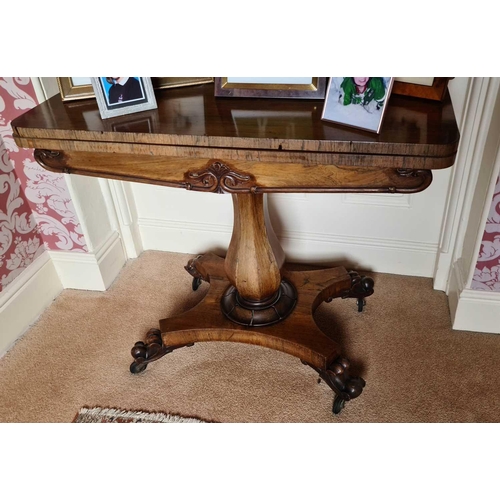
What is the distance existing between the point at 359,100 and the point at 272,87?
0.23 meters

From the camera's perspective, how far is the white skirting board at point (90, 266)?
176cm

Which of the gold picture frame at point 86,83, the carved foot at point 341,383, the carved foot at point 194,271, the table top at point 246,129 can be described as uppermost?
the gold picture frame at point 86,83

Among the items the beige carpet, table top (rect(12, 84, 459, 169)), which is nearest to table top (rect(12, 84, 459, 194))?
table top (rect(12, 84, 459, 169))

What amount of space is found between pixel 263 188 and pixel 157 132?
26 cm

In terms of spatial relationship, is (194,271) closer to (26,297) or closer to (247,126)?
(26,297)

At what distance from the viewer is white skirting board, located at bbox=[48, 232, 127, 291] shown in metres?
1.76

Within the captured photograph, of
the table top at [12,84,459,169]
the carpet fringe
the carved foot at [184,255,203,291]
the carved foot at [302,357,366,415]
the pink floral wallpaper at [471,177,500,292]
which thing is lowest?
the carpet fringe

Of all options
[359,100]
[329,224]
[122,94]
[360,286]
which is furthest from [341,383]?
[122,94]

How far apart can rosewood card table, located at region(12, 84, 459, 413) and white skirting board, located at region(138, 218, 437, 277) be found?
1.37 feet

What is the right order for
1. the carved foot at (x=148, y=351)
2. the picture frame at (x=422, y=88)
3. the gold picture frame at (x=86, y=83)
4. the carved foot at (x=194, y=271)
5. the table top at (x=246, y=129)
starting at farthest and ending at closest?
1. the carved foot at (x=194, y=271)
2. the carved foot at (x=148, y=351)
3. the gold picture frame at (x=86, y=83)
4. the picture frame at (x=422, y=88)
5. the table top at (x=246, y=129)

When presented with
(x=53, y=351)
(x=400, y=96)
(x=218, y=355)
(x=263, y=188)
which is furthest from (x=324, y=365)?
(x=53, y=351)

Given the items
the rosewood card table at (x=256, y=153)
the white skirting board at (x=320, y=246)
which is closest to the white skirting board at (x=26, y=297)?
the white skirting board at (x=320, y=246)

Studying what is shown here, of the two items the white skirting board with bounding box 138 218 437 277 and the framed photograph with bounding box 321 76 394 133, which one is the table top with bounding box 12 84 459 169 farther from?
the white skirting board with bounding box 138 218 437 277

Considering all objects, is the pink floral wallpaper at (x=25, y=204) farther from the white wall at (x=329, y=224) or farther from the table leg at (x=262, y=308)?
the table leg at (x=262, y=308)
